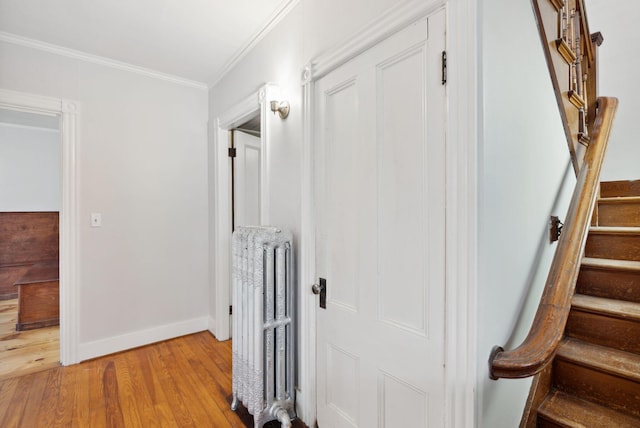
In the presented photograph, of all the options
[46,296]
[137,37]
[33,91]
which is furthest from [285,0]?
[46,296]

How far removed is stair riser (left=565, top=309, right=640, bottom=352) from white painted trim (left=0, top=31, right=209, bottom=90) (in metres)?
3.51

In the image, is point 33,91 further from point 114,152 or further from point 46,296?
point 46,296

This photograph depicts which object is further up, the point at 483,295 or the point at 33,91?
the point at 33,91

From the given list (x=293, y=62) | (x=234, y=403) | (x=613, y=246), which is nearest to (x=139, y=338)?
(x=234, y=403)

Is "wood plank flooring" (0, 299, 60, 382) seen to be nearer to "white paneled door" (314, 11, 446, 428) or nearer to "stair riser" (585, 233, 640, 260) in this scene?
"white paneled door" (314, 11, 446, 428)

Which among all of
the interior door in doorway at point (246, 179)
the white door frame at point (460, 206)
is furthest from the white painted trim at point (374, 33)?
the interior door in doorway at point (246, 179)

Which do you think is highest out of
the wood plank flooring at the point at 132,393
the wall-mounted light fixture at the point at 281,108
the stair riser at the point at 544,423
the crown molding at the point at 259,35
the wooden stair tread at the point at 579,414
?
the crown molding at the point at 259,35

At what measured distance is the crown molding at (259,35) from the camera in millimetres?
1866

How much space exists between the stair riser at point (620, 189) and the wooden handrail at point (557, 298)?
105 centimetres

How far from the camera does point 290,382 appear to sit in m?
1.77

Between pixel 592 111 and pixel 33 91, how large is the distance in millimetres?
4331

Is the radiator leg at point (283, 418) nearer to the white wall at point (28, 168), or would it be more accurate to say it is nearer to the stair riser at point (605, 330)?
the stair riser at point (605, 330)

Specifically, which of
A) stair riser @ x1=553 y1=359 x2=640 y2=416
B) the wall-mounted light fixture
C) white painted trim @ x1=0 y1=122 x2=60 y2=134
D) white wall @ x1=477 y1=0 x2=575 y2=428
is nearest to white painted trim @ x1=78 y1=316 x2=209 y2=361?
the wall-mounted light fixture

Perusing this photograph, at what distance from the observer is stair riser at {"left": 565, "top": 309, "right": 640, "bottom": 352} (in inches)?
51.4
